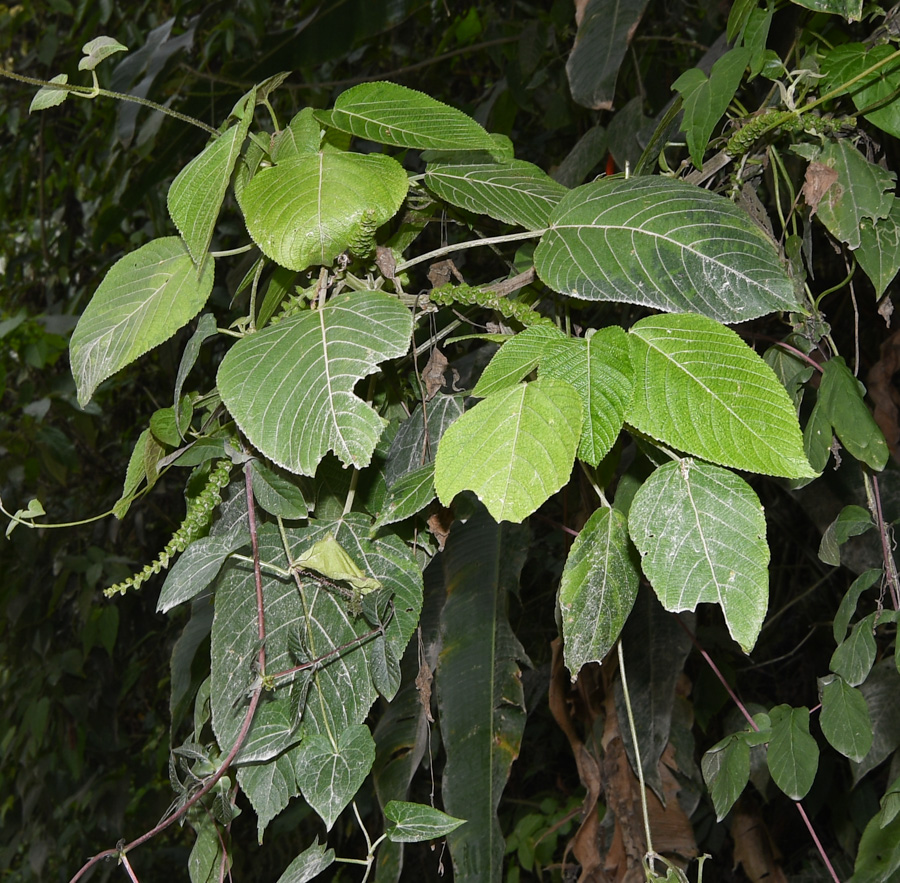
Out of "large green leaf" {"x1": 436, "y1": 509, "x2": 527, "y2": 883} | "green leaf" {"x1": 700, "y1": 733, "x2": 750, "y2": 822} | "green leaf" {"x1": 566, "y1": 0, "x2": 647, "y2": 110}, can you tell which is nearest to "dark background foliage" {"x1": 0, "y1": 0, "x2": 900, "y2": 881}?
"green leaf" {"x1": 566, "y1": 0, "x2": 647, "y2": 110}

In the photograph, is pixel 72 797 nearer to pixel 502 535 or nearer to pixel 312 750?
pixel 502 535

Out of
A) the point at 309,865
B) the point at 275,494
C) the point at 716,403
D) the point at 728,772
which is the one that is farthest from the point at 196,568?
the point at 728,772

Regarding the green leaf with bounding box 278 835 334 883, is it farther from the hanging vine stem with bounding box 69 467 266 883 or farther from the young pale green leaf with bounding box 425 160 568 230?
the young pale green leaf with bounding box 425 160 568 230

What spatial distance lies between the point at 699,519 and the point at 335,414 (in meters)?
0.18

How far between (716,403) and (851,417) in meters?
0.25

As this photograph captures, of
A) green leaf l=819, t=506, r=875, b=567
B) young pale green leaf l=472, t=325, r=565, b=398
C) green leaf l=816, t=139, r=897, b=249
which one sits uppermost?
young pale green leaf l=472, t=325, r=565, b=398

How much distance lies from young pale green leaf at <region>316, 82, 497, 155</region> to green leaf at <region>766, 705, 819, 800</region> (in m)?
0.46

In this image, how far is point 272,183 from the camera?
486 mm

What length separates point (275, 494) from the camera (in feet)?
1.68

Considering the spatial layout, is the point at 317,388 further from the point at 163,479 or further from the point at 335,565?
the point at 163,479

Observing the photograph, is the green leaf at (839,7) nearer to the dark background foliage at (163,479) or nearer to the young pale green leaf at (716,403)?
the young pale green leaf at (716,403)

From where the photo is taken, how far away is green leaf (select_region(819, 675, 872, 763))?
623mm

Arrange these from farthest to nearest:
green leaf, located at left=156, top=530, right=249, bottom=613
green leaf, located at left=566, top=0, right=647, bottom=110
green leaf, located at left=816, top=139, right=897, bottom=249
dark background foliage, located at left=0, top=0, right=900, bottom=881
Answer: dark background foliage, located at left=0, top=0, right=900, bottom=881 < green leaf, located at left=566, top=0, right=647, bottom=110 < green leaf, located at left=816, top=139, right=897, bottom=249 < green leaf, located at left=156, top=530, right=249, bottom=613

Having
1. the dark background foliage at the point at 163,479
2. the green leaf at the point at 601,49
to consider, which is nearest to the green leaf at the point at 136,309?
the green leaf at the point at 601,49
